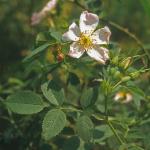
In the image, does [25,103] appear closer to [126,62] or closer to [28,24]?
[126,62]

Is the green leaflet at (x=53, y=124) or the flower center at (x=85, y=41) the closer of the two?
the green leaflet at (x=53, y=124)

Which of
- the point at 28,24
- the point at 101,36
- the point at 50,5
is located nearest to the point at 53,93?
the point at 101,36

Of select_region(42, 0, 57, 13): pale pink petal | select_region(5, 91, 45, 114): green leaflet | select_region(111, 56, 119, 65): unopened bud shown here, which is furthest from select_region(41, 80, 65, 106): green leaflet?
select_region(42, 0, 57, 13): pale pink petal

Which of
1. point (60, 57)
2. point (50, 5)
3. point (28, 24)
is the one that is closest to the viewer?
point (60, 57)

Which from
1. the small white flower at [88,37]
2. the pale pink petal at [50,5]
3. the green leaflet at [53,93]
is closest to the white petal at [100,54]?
the small white flower at [88,37]

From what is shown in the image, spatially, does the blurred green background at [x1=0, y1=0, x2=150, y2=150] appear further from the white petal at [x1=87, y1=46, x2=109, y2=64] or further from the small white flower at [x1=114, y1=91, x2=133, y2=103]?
the small white flower at [x1=114, y1=91, x2=133, y2=103]

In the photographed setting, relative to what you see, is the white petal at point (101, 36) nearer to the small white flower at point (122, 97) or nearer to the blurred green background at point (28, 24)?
the blurred green background at point (28, 24)

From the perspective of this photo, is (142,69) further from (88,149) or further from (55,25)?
(55,25)

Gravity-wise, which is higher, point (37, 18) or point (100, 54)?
point (100, 54)
